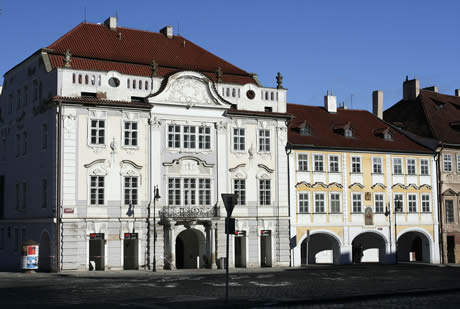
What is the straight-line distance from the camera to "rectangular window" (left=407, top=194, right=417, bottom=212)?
54312mm

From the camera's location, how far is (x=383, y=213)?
174ft

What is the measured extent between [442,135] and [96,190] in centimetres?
2938

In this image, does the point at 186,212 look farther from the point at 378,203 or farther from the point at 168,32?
the point at 378,203

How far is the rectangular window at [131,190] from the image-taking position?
1704 inches

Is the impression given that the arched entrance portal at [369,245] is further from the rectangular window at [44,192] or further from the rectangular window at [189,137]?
the rectangular window at [44,192]

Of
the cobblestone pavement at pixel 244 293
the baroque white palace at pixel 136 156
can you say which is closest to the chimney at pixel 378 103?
A: the baroque white palace at pixel 136 156

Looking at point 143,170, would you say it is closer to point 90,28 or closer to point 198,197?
point 198,197

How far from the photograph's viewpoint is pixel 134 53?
4753 centimetres

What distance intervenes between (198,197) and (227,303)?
79.7ft

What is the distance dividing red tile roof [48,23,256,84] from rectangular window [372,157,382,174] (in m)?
11.2

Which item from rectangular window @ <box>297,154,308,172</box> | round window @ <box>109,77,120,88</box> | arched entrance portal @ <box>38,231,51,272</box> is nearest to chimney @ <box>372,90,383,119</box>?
rectangular window @ <box>297,154,308,172</box>

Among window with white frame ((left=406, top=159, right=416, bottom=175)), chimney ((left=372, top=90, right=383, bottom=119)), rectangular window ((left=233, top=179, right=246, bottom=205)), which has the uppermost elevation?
chimney ((left=372, top=90, right=383, bottom=119))

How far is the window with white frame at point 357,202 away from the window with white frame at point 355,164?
5.83 feet

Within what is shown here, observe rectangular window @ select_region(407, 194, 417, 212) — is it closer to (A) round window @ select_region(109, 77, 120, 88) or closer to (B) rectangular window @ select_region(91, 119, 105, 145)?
(A) round window @ select_region(109, 77, 120, 88)
